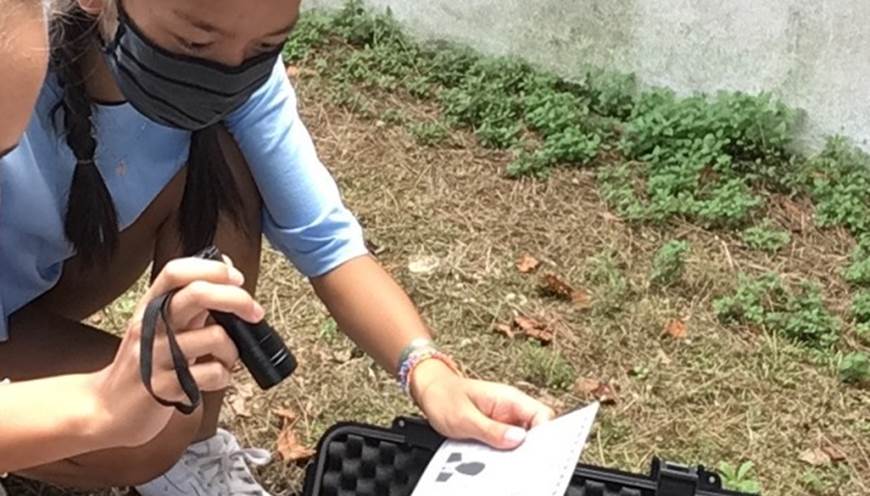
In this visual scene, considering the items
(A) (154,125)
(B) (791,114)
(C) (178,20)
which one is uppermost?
(C) (178,20)

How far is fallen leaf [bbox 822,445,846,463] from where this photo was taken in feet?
7.88

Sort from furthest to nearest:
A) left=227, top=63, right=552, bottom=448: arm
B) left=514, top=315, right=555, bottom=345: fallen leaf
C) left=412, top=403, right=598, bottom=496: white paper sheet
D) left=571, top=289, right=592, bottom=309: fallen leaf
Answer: left=571, top=289, right=592, bottom=309: fallen leaf
left=514, top=315, right=555, bottom=345: fallen leaf
left=227, top=63, right=552, bottom=448: arm
left=412, top=403, right=598, bottom=496: white paper sheet

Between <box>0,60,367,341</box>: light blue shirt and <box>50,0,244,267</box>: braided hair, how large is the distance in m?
0.02

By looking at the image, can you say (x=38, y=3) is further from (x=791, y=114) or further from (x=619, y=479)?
(x=791, y=114)

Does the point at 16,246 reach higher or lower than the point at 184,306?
lower

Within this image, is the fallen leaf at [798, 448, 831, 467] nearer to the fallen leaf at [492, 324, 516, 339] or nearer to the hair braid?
the fallen leaf at [492, 324, 516, 339]

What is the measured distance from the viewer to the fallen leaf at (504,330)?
8.73 feet

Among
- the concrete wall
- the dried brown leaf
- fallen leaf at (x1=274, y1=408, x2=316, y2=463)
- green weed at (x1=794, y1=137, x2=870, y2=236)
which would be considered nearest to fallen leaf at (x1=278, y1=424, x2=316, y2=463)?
fallen leaf at (x1=274, y1=408, x2=316, y2=463)

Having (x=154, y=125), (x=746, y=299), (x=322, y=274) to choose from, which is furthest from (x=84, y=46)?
(x=746, y=299)

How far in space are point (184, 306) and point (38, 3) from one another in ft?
1.08

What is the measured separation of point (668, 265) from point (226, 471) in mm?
1226

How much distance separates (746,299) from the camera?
2.76m

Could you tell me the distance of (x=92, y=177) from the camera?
Result: 168 cm

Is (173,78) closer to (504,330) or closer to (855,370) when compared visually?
(504,330)
